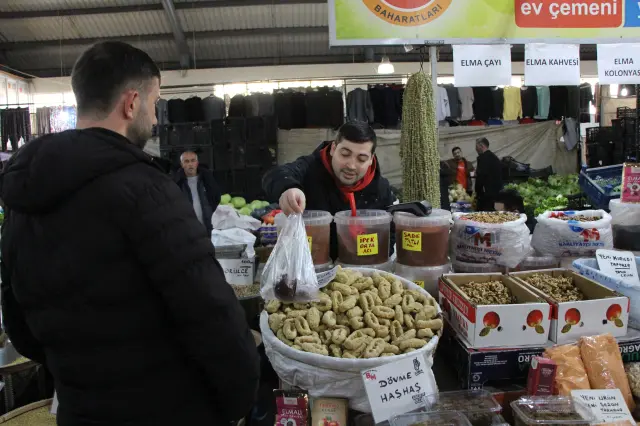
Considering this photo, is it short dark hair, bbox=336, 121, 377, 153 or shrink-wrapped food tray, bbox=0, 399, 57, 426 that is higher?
short dark hair, bbox=336, 121, 377, 153

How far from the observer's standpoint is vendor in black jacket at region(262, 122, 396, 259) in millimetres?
2203

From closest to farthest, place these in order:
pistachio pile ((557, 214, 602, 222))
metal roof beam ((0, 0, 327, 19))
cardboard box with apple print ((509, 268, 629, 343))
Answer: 1. cardboard box with apple print ((509, 268, 629, 343))
2. pistachio pile ((557, 214, 602, 222))
3. metal roof beam ((0, 0, 327, 19))

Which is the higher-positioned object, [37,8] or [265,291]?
[37,8]

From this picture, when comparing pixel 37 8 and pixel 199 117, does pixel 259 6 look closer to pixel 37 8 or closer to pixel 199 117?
pixel 199 117

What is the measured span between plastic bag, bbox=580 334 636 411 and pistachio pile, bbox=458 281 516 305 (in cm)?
28

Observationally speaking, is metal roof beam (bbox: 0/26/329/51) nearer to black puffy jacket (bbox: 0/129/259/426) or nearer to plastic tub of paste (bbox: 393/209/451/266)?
plastic tub of paste (bbox: 393/209/451/266)

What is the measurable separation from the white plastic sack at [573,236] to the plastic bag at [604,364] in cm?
65

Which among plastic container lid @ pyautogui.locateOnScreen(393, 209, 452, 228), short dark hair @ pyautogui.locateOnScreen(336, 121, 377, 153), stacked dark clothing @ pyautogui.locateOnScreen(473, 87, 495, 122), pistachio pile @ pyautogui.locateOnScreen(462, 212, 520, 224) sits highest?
stacked dark clothing @ pyautogui.locateOnScreen(473, 87, 495, 122)

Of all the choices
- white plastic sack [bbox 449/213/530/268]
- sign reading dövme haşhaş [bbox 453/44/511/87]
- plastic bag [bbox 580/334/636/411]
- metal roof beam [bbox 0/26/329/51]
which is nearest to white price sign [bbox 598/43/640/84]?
sign reading dövme haşhaş [bbox 453/44/511/87]

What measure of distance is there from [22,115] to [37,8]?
9.62 feet

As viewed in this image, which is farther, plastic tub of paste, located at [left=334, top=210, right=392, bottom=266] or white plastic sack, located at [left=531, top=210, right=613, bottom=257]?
white plastic sack, located at [left=531, top=210, right=613, bottom=257]

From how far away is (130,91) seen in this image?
1101mm

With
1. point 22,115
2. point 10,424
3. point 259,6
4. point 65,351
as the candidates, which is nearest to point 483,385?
point 65,351

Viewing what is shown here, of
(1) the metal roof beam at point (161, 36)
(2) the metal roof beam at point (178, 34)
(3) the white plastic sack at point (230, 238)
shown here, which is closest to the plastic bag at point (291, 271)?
(3) the white plastic sack at point (230, 238)
